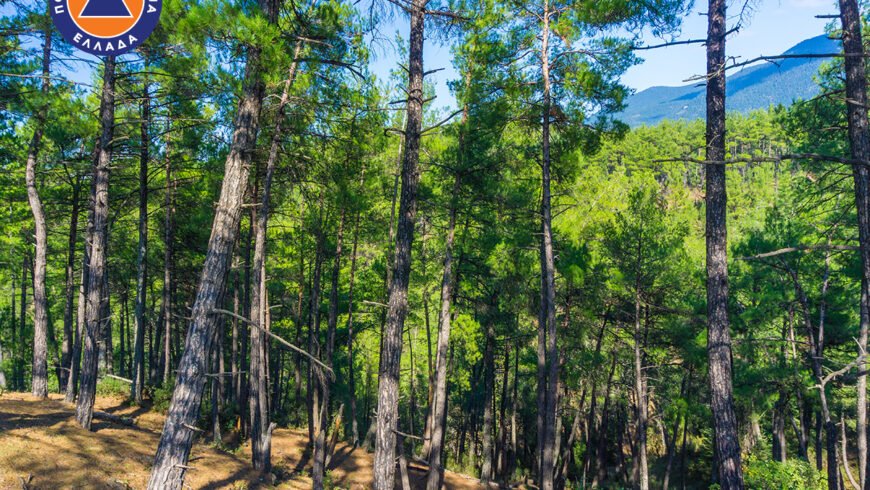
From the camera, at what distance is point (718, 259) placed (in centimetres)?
700

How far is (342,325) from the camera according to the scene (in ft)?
73.4

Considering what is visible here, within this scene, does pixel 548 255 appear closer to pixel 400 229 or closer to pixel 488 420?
pixel 400 229

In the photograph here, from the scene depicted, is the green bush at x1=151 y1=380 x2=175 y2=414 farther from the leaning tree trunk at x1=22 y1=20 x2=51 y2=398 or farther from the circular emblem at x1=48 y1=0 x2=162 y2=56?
the circular emblem at x1=48 y1=0 x2=162 y2=56

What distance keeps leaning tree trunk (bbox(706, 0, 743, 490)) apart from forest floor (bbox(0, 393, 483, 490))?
7.16m

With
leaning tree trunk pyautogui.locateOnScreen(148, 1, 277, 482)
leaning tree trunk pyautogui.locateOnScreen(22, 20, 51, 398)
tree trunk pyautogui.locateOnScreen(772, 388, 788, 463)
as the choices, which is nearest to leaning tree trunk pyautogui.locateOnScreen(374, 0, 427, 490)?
leaning tree trunk pyautogui.locateOnScreen(148, 1, 277, 482)

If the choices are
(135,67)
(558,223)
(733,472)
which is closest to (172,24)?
(135,67)

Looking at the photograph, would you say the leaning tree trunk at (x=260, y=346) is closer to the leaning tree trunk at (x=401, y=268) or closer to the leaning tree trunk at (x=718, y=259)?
the leaning tree trunk at (x=401, y=268)

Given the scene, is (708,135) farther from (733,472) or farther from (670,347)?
(670,347)

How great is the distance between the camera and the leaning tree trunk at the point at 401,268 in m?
7.10

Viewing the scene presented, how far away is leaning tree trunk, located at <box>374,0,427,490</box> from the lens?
710cm

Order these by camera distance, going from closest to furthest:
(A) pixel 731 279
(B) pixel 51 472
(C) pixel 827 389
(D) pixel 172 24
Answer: (D) pixel 172 24
(B) pixel 51 472
(C) pixel 827 389
(A) pixel 731 279

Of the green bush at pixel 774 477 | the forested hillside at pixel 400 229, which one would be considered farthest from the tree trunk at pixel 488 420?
the green bush at pixel 774 477

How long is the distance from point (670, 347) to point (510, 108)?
14.6 m

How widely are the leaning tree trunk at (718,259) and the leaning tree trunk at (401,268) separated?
14.1ft
